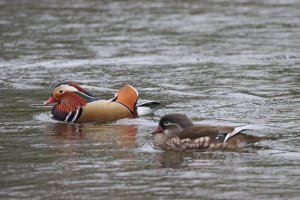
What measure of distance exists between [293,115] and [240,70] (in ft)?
15.1

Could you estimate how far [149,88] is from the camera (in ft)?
56.2

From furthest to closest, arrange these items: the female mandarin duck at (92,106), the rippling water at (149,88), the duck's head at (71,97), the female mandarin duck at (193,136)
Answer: the duck's head at (71,97), the female mandarin duck at (92,106), the female mandarin duck at (193,136), the rippling water at (149,88)

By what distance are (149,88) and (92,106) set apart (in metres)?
2.78

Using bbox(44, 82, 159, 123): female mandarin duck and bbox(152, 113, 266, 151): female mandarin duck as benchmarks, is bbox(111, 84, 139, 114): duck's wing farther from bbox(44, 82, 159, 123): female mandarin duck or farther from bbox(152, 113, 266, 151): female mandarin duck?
bbox(152, 113, 266, 151): female mandarin duck

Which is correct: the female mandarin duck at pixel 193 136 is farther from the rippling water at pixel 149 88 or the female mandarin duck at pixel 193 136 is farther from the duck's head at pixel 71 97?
the duck's head at pixel 71 97

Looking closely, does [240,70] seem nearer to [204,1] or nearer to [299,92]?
[299,92]

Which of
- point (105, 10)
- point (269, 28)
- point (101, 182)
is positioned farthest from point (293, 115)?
point (105, 10)

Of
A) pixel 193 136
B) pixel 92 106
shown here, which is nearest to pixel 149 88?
pixel 92 106

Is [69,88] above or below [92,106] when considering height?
above

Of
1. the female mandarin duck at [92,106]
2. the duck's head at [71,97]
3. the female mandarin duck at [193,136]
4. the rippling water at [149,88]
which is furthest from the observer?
the duck's head at [71,97]

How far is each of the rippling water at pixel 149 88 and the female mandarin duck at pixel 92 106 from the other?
175 millimetres

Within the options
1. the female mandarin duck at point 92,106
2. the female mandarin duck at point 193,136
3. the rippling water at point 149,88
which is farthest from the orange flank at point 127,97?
the female mandarin duck at point 193,136

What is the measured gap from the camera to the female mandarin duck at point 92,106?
47.3 feet

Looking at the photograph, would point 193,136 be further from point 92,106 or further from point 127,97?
point 92,106
